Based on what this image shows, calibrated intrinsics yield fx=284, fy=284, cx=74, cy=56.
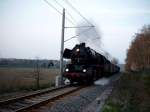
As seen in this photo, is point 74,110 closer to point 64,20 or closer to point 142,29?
point 64,20

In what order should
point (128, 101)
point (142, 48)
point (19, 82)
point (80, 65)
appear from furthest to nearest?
point (142, 48) < point (19, 82) < point (80, 65) < point (128, 101)

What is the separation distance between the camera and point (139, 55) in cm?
6769

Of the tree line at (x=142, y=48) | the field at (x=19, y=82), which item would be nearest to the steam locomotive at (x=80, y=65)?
the field at (x=19, y=82)

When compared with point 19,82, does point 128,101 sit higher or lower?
lower

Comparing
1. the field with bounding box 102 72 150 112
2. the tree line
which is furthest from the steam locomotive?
the tree line

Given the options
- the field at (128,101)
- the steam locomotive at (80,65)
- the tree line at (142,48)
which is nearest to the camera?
the field at (128,101)

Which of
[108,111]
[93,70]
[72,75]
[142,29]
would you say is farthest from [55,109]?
[142,29]

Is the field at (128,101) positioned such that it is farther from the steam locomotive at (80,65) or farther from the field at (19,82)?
the field at (19,82)

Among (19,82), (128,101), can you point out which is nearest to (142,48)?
(19,82)

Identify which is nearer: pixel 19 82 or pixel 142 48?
pixel 19 82

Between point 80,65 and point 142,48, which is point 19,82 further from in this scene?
point 142,48

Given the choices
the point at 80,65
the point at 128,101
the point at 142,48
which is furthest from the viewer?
the point at 142,48

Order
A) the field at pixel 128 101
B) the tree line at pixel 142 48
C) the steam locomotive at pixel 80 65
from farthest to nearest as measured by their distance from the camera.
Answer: the tree line at pixel 142 48 → the steam locomotive at pixel 80 65 → the field at pixel 128 101

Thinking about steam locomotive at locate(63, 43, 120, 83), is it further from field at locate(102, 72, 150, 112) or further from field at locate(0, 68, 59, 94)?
field at locate(102, 72, 150, 112)
